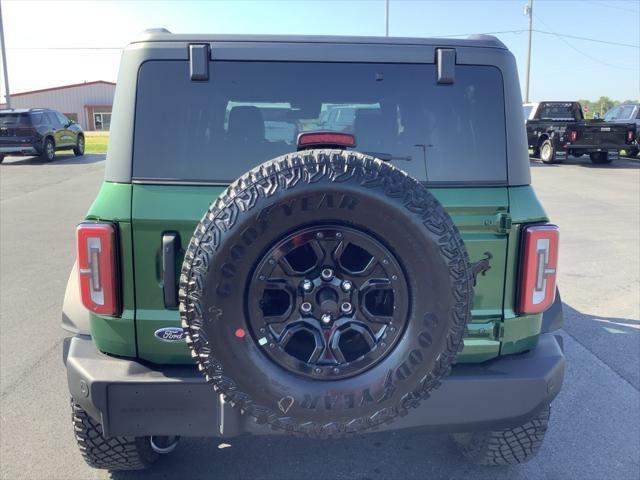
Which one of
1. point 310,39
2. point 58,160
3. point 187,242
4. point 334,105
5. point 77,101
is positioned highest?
point 77,101

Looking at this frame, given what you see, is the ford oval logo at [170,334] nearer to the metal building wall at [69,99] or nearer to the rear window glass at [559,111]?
the rear window glass at [559,111]

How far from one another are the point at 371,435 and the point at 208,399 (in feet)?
4.44

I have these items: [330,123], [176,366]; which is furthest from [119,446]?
[330,123]

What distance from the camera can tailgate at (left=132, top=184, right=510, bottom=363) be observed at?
2.28 meters

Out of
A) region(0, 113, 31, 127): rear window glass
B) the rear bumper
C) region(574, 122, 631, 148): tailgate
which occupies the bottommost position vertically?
the rear bumper

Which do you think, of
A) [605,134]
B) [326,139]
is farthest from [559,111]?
[326,139]

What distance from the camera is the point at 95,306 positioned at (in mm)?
2332

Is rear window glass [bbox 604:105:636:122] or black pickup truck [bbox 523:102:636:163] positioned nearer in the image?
black pickup truck [bbox 523:102:636:163]

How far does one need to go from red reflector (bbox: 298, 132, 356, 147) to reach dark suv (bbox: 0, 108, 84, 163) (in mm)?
19778

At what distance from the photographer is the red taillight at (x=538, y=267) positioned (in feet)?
7.80

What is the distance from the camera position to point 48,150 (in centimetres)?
2020

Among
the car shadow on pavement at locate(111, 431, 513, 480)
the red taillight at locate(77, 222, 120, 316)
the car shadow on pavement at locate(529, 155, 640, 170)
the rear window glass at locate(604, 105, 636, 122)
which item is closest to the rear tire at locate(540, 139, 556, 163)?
the car shadow on pavement at locate(529, 155, 640, 170)

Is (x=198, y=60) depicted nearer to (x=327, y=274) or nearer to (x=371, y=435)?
(x=327, y=274)

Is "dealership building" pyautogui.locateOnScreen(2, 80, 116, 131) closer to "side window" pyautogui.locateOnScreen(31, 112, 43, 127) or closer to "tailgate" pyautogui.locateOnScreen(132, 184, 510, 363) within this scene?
"side window" pyautogui.locateOnScreen(31, 112, 43, 127)
